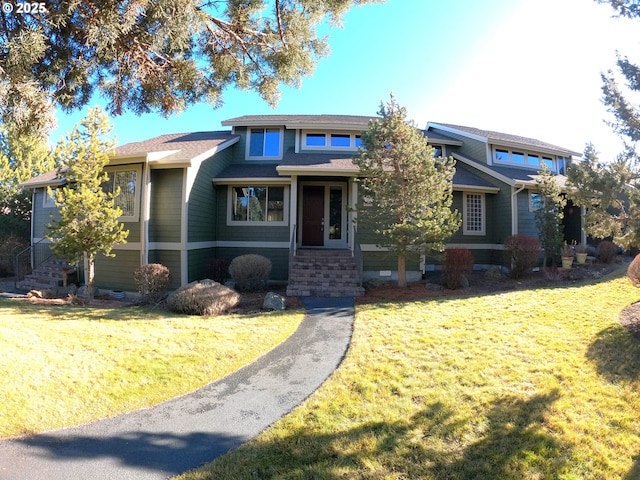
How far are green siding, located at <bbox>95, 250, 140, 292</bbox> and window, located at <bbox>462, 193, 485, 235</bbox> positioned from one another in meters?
11.9

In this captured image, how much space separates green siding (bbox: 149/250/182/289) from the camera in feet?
32.9

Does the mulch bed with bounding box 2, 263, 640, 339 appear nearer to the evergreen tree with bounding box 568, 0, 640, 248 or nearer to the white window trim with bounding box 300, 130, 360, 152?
the evergreen tree with bounding box 568, 0, 640, 248

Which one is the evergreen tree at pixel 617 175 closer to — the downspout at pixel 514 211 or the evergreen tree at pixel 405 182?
the evergreen tree at pixel 405 182

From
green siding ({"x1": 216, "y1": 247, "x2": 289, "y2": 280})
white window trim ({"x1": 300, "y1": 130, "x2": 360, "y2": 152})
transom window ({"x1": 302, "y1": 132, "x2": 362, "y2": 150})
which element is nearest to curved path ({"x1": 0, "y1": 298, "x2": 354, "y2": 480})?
green siding ({"x1": 216, "y1": 247, "x2": 289, "y2": 280})

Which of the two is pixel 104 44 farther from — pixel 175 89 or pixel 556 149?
pixel 556 149

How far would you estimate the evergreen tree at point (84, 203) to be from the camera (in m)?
7.69

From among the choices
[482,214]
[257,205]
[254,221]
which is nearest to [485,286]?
[482,214]

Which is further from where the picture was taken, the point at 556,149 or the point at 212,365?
the point at 556,149

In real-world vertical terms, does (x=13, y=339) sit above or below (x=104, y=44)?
below

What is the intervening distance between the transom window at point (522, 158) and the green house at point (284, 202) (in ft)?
0.19

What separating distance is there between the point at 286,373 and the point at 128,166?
29.8ft

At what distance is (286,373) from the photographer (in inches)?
168

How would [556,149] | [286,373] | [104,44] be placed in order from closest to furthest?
[104,44] → [286,373] → [556,149]

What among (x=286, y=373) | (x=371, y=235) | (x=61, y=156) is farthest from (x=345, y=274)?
(x=61, y=156)
